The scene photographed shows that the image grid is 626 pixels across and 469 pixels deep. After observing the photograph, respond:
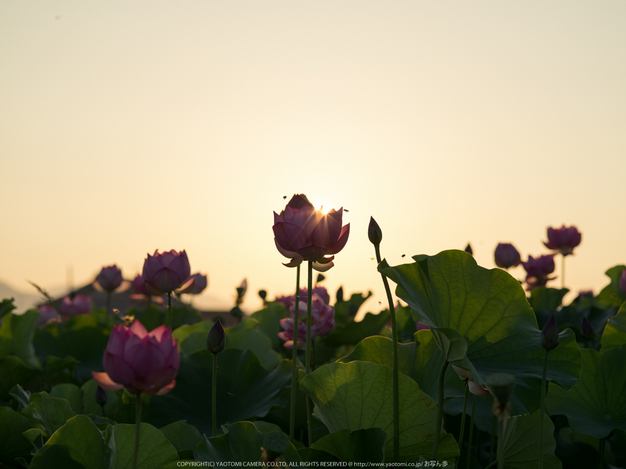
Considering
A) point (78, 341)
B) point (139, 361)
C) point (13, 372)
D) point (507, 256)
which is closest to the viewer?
point (139, 361)

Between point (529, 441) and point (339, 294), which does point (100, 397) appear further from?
point (339, 294)

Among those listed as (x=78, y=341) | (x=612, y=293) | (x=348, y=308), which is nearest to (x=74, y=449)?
(x=78, y=341)

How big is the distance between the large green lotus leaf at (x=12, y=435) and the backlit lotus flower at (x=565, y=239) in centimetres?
A: 309

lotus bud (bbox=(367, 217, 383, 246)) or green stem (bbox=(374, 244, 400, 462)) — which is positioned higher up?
lotus bud (bbox=(367, 217, 383, 246))

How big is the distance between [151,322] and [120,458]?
2178mm

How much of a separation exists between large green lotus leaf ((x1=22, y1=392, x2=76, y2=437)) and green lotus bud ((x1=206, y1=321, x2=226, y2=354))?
0.38 meters

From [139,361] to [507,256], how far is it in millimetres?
2514

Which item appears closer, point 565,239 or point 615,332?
point 615,332

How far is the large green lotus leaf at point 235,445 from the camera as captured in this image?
3.22ft

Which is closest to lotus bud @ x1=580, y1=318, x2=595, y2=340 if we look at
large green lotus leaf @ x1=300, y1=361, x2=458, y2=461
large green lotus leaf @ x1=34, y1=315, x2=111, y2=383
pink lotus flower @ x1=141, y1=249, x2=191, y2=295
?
large green lotus leaf @ x1=300, y1=361, x2=458, y2=461

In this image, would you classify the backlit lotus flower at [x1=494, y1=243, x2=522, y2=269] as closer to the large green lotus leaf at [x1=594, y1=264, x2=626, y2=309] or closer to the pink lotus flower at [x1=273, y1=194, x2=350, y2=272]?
the large green lotus leaf at [x1=594, y1=264, x2=626, y2=309]

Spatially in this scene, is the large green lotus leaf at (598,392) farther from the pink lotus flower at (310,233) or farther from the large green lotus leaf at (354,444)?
the pink lotus flower at (310,233)

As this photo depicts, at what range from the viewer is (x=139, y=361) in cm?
76

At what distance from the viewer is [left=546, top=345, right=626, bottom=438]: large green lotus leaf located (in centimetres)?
134
